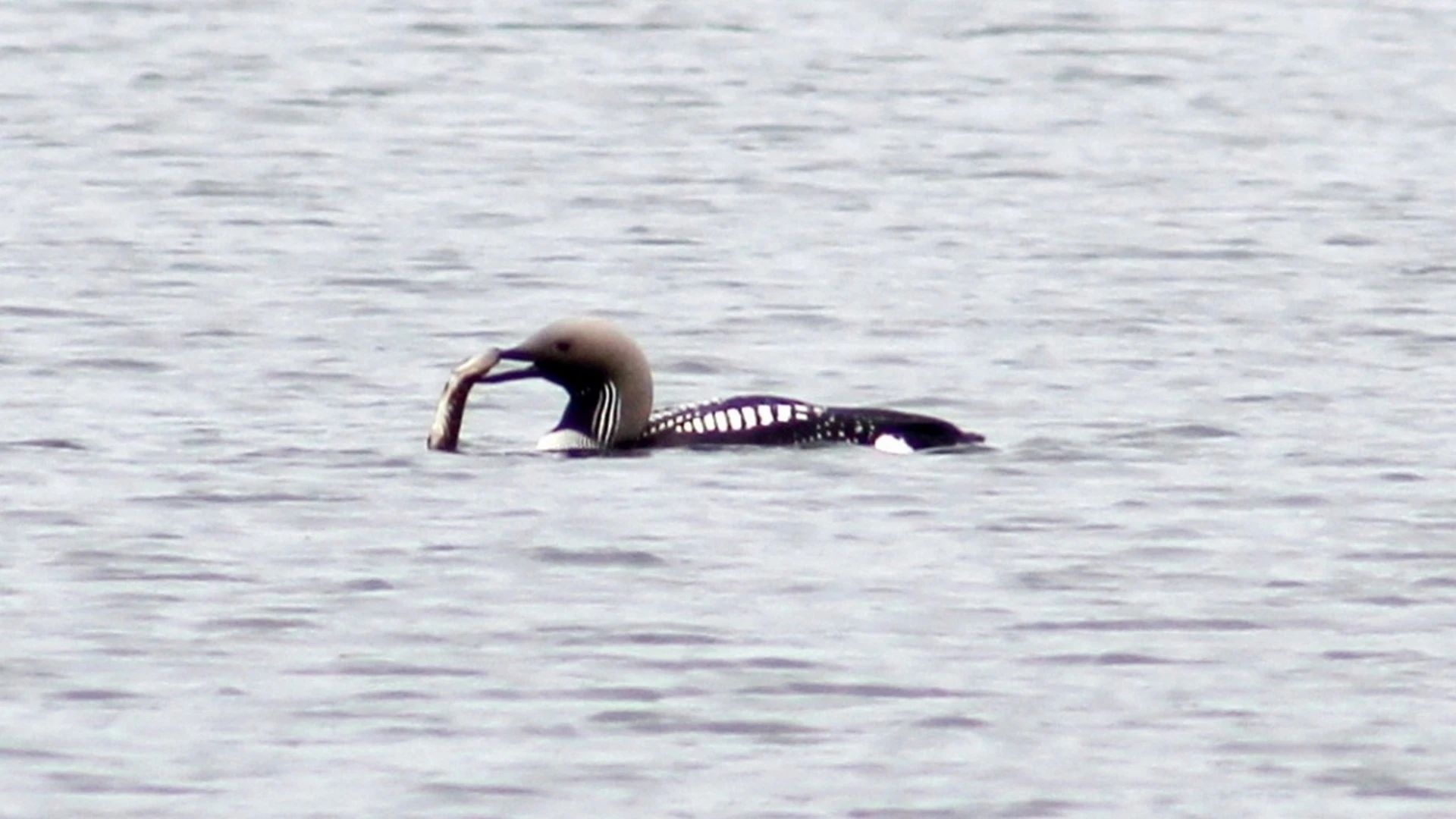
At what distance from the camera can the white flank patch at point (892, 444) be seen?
1316 cm

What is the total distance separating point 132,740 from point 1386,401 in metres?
6.50

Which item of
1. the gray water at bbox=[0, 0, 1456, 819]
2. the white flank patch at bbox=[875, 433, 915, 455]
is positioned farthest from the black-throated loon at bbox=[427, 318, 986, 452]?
the gray water at bbox=[0, 0, 1456, 819]

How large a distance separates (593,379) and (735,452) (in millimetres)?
492

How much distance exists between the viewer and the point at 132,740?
9.21 meters

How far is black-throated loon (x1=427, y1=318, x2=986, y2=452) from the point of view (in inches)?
519

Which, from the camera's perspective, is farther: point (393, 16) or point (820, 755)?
point (393, 16)

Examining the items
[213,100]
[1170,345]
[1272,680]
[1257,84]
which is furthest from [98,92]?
[1272,680]

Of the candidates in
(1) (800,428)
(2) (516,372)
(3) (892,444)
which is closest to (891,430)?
(3) (892,444)

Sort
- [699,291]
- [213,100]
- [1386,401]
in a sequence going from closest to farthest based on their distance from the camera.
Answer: [1386,401], [699,291], [213,100]

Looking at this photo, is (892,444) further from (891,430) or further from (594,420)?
(594,420)

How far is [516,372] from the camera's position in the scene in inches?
526

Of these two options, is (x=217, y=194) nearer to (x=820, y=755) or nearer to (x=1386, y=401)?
(x=1386, y=401)

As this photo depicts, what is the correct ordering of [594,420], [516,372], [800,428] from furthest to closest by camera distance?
[516,372], [594,420], [800,428]

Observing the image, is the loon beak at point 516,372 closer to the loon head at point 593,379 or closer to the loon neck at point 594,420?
the loon head at point 593,379
